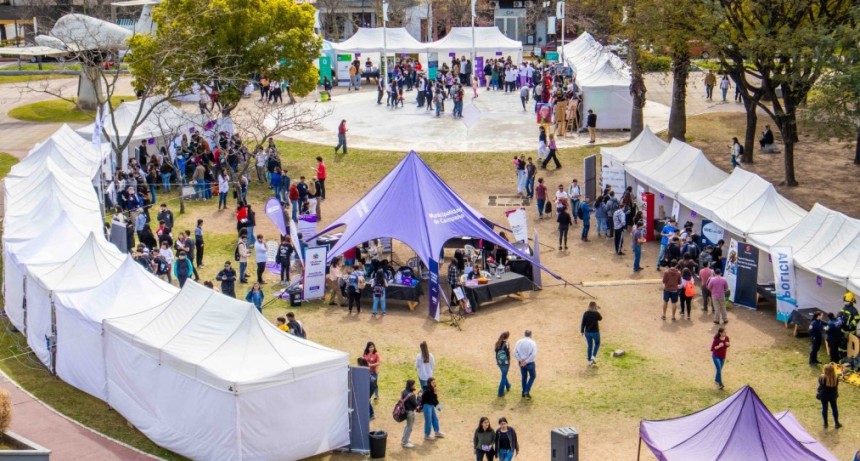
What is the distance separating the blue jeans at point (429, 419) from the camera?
17.9 meters

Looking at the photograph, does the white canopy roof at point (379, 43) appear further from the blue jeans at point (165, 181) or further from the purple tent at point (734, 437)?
the purple tent at point (734, 437)

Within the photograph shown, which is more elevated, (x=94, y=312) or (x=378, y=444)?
(x=94, y=312)

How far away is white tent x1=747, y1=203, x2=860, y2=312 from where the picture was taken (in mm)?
21906

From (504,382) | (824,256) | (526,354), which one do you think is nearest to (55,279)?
(504,382)

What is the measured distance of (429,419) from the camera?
18.0m

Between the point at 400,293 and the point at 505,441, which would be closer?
the point at 505,441

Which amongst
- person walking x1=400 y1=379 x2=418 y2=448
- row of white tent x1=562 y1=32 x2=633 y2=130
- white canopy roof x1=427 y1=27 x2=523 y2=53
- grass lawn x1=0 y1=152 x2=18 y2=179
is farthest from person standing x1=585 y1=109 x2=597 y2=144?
person walking x1=400 y1=379 x2=418 y2=448

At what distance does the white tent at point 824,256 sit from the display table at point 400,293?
310 inches

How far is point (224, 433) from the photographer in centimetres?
1680

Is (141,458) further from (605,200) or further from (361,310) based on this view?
(605,200)

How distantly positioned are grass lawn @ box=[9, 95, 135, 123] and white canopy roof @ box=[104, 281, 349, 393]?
30.1m

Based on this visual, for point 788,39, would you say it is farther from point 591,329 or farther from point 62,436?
point 62,436

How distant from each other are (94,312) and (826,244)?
14.4 meters

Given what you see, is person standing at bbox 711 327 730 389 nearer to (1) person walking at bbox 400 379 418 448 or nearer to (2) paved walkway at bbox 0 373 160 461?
(1) person walking at bbox 400 379 418 448
